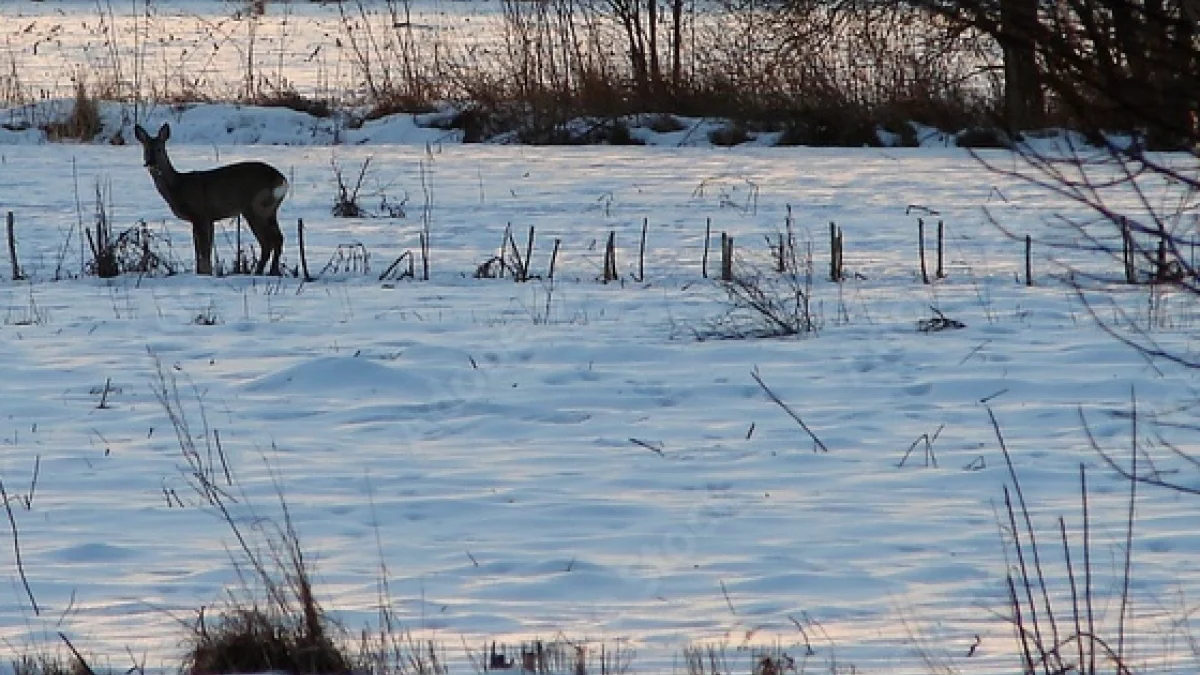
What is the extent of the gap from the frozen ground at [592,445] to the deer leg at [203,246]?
0.29 metres

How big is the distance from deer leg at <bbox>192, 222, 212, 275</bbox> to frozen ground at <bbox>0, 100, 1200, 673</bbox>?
Result: 29 cm

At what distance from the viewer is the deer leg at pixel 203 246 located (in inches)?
519

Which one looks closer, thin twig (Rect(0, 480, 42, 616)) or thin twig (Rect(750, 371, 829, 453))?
thin twig (Rect(0, 480, 42, 616))

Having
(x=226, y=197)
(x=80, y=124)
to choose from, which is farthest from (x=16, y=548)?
(x=80, y=124)

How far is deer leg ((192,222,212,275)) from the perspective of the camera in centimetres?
1319

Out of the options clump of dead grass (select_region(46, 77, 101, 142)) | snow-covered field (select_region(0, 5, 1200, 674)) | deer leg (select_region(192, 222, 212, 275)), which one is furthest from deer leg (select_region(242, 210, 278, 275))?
clump of dead grass (select_region(46, 77, 101, 142))

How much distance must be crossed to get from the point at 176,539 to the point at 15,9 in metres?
35.9

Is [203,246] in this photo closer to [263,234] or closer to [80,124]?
[263,234]

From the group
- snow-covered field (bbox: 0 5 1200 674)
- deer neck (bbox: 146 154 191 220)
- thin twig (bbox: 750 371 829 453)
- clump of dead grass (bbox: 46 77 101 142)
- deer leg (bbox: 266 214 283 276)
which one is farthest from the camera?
clump of dead grass (bbox: 46 77 101 142)

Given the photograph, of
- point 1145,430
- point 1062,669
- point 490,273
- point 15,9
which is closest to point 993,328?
point 1145,430

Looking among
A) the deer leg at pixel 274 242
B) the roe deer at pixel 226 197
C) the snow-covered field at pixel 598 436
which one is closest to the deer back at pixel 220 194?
the roe deer at pixel 226 197

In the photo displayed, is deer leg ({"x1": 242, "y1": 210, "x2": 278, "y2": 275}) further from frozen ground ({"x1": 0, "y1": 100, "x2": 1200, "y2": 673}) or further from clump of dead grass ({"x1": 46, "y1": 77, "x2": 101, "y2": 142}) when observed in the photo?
clump of dead grass ({"x1": 46, "y1": 77, "x2": 101, "y2": 142})

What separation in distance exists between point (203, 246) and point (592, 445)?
6583 mm

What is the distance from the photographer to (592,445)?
756 cm
